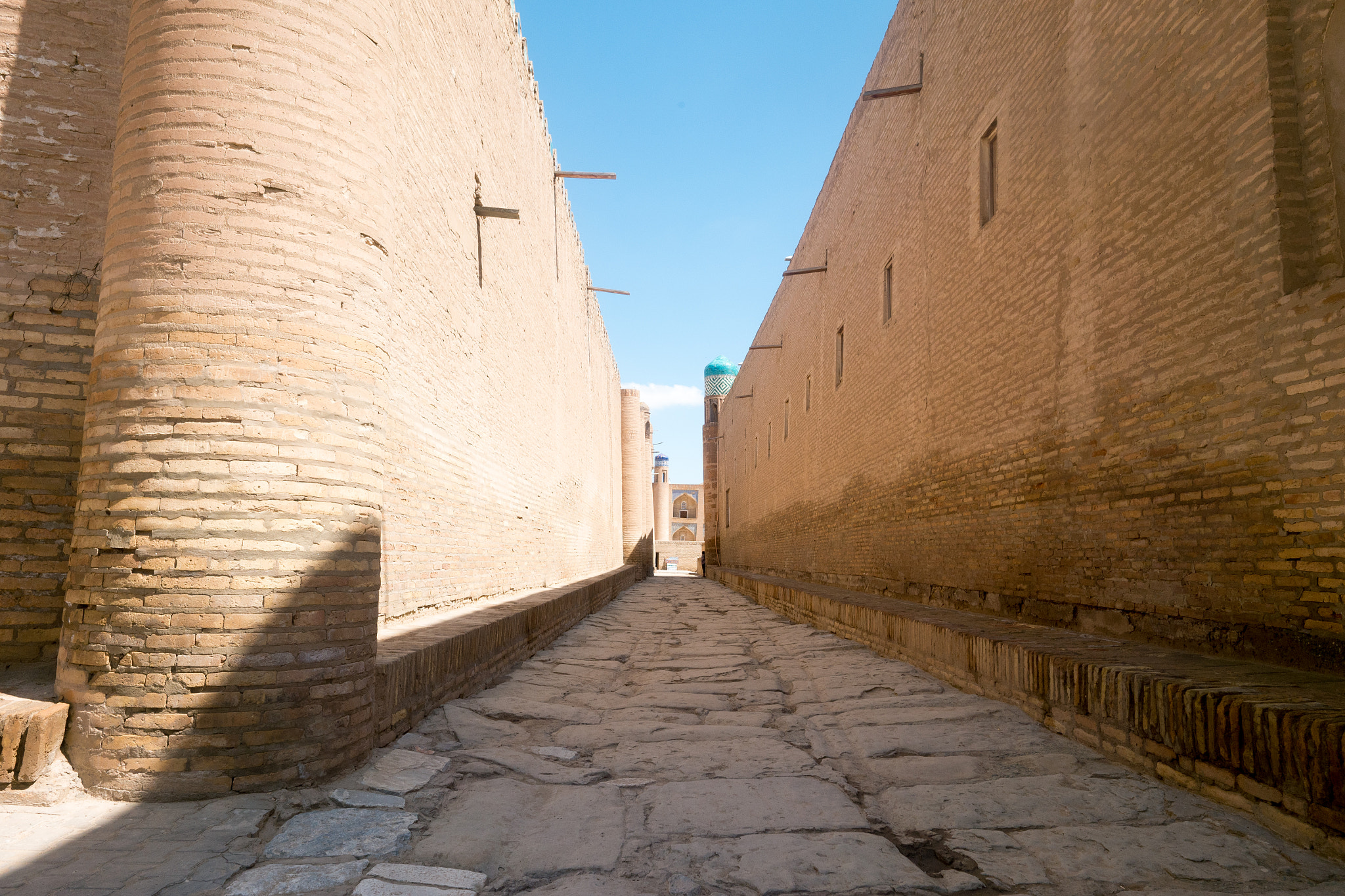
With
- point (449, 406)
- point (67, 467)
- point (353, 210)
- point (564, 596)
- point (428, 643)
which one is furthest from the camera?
point (564, 596)

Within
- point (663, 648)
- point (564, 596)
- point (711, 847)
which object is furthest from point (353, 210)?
point (564, 596)

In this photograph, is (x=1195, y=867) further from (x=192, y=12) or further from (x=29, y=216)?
(x=29, y=216)

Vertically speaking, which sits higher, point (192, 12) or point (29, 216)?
point (192, 12)

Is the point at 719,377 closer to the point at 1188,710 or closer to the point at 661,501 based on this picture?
the point at 661,501

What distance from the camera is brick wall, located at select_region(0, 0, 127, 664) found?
11.7ft

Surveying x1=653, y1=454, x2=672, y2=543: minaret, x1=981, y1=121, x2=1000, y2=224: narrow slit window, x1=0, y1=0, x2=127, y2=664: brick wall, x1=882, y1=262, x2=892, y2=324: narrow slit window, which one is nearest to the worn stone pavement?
x1=0, y1=0, x2=127, y2=664: brick wall

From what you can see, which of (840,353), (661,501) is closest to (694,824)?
(840,353)

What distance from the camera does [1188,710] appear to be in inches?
104

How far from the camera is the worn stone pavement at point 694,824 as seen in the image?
208 cm

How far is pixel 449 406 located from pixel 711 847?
4.86 meters

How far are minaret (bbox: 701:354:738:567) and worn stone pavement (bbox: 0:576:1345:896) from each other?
25.3m

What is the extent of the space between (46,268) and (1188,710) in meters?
5.08

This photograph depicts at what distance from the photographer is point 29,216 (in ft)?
12.4

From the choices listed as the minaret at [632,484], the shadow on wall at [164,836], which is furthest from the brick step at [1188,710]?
the minaret at [632,484]
